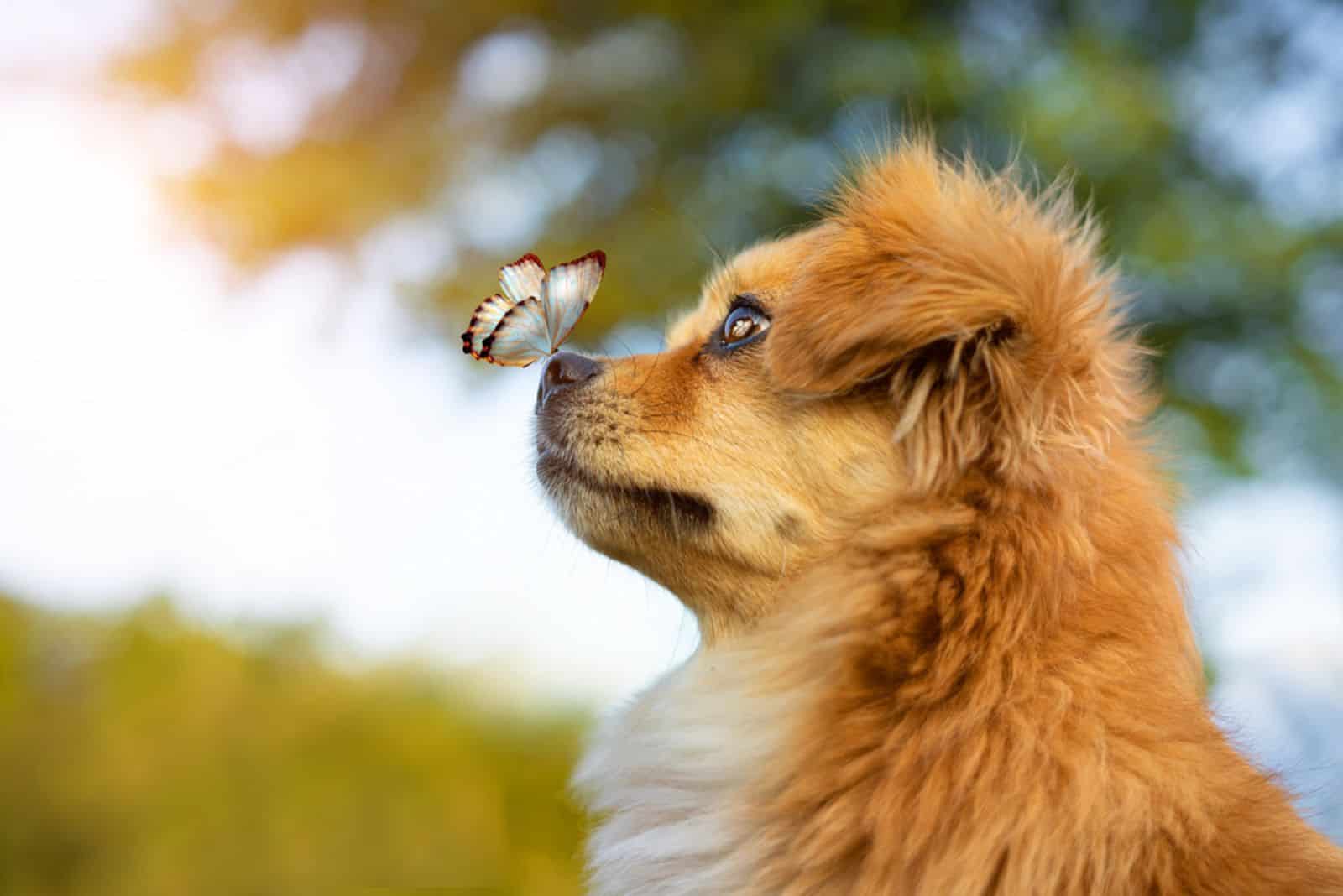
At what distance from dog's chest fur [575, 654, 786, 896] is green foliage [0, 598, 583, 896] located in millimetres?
2059

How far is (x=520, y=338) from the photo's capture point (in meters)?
1.78

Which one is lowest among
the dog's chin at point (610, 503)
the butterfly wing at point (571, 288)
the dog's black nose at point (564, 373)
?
the dog's chin at point (610, 503)

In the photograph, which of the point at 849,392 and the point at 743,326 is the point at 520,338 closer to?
the point at 743,326

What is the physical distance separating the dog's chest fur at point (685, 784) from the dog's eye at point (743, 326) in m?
0.50

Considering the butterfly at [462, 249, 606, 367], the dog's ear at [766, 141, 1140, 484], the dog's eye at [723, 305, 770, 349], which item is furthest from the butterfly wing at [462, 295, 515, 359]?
the dog's ear at [766, 141, 1140, 484]

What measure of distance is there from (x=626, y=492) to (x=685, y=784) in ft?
1.44

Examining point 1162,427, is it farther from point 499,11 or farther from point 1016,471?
point 499,11

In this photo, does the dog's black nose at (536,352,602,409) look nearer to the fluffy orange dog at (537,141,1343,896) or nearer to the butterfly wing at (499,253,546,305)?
the fluffy orange dog at (537,141,1343,896)

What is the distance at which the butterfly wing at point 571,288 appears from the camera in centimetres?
174

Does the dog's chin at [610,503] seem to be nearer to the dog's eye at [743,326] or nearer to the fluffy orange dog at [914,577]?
the fluffy orange dog at [914,577]

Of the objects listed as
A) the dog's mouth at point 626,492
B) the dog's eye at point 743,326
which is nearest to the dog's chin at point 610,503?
the dog's mouth at point 626,492

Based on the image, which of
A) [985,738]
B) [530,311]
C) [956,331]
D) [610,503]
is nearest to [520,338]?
[530,311]

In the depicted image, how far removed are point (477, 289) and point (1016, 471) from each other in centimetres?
329

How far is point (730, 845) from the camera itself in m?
1.49
